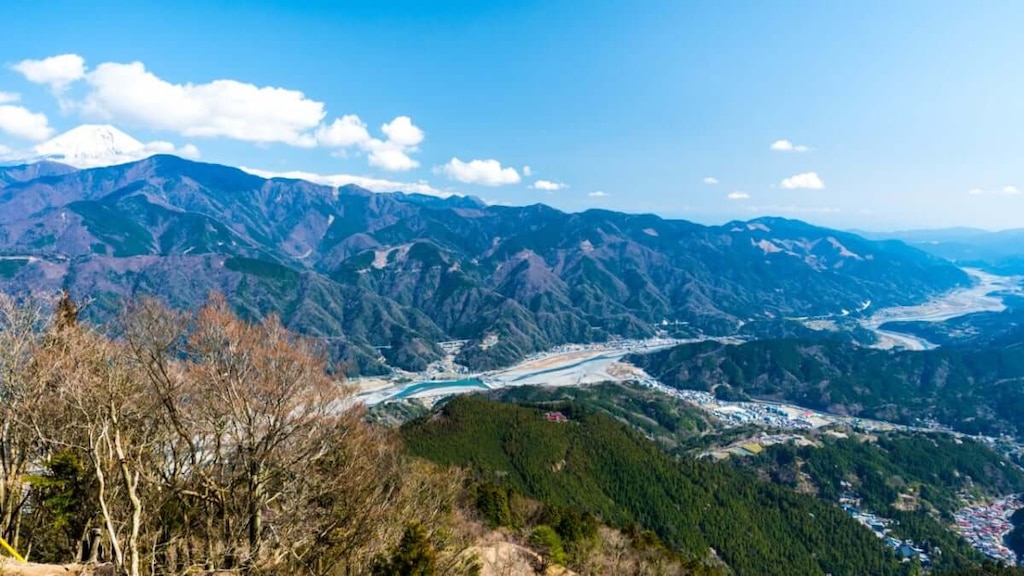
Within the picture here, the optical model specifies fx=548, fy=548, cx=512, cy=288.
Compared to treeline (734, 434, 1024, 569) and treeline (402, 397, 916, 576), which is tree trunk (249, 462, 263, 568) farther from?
treeline (734, 434, 1024, 569)

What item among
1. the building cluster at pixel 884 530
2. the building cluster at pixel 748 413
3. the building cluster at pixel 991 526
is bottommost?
the building cluster at pixel 748 413

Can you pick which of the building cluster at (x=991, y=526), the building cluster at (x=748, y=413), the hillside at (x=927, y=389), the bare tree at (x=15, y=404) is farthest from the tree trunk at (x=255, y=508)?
the hillside at (x=927, y=389)

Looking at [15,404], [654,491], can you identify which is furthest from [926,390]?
[15,404]

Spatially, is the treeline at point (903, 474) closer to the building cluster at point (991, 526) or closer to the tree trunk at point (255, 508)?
the building cluster at point (991, 526)

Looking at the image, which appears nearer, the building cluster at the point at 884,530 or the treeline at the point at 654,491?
the treeline at the point at 654,491

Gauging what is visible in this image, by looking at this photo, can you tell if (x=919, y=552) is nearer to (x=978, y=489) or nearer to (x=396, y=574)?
(x=978, y=489)
